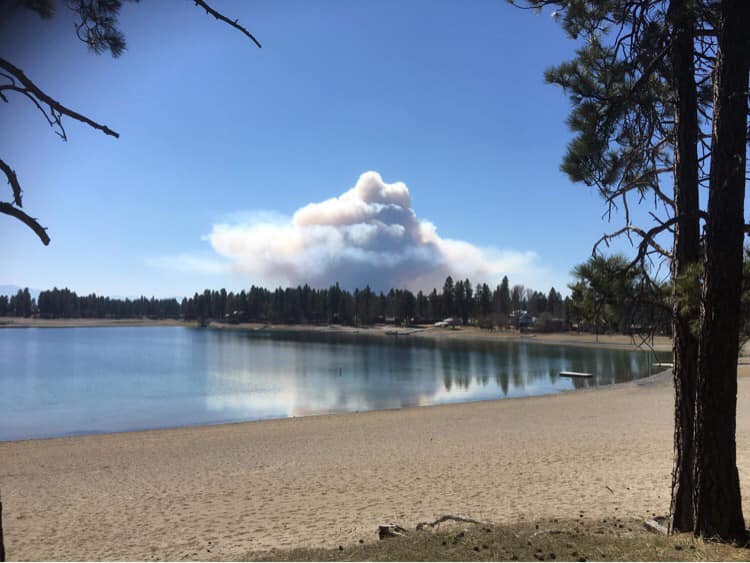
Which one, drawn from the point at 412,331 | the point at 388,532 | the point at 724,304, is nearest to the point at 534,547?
the point at 388,532

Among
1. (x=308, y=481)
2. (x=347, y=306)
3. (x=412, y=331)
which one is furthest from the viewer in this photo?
(x=347, y=306)

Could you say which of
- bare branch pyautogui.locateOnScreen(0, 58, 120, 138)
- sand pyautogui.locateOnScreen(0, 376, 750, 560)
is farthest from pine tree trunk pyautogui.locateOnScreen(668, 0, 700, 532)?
bare branch pyautogui.locateOnScreen(0, 58, 120, 138)

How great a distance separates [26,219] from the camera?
125 inches

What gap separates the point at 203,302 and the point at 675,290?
187 metres

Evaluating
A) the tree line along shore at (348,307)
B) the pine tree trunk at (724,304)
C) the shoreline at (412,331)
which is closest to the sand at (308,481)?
the pine tree trunk at (724,304)

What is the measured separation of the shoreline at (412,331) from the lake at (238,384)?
8.86 m

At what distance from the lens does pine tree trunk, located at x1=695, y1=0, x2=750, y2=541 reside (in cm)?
474

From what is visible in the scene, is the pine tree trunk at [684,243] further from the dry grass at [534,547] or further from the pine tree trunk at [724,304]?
the dry grass at [534,547]

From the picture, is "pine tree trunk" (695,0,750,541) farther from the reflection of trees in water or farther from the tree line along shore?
the tree line along shore

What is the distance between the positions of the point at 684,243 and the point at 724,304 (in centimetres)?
80

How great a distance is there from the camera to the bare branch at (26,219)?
311cm

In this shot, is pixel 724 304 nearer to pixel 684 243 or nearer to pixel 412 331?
pixel 684 243

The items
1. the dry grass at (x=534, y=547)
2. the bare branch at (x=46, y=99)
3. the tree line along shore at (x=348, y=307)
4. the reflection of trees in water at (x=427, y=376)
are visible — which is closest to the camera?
the bare branch at (x=46, y=99)

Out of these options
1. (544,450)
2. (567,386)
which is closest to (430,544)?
(544,450)
